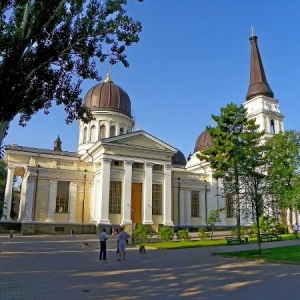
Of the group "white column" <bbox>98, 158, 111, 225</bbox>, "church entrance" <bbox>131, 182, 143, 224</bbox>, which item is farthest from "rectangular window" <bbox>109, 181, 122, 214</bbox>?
"church entrance" <bbox>131, 182, 143, 224</bbox>

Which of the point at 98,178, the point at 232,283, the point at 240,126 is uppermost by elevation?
the point at 240,126

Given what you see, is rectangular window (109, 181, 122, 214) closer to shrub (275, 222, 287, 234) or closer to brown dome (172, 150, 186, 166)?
shrub (275, 222, 287, 234)

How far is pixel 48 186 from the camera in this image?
37781 mm

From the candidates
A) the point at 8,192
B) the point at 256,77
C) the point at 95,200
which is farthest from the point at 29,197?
the point at 256,77

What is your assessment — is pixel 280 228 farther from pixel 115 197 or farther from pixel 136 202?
pixel 115 197

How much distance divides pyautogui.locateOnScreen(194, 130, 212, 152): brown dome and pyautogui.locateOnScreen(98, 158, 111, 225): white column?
934 inches

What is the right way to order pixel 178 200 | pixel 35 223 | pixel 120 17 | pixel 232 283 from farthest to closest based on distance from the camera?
pixel 178 200, pixel 35 223, pixel 120 17, pixel 232 283

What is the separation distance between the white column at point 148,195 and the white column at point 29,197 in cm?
1259

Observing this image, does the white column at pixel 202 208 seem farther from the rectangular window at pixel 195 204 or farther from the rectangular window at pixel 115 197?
the rectangular window at pixel 115 197

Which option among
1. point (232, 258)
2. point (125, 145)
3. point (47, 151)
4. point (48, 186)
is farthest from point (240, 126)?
point (47, 151)

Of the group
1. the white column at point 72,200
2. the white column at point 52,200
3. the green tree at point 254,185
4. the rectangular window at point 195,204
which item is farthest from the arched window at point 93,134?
the green tree at point 254,185

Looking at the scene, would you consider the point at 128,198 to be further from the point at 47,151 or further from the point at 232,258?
the point at 232,258

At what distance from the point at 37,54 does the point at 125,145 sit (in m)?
29.6

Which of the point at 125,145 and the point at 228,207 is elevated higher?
the point at 125,145
